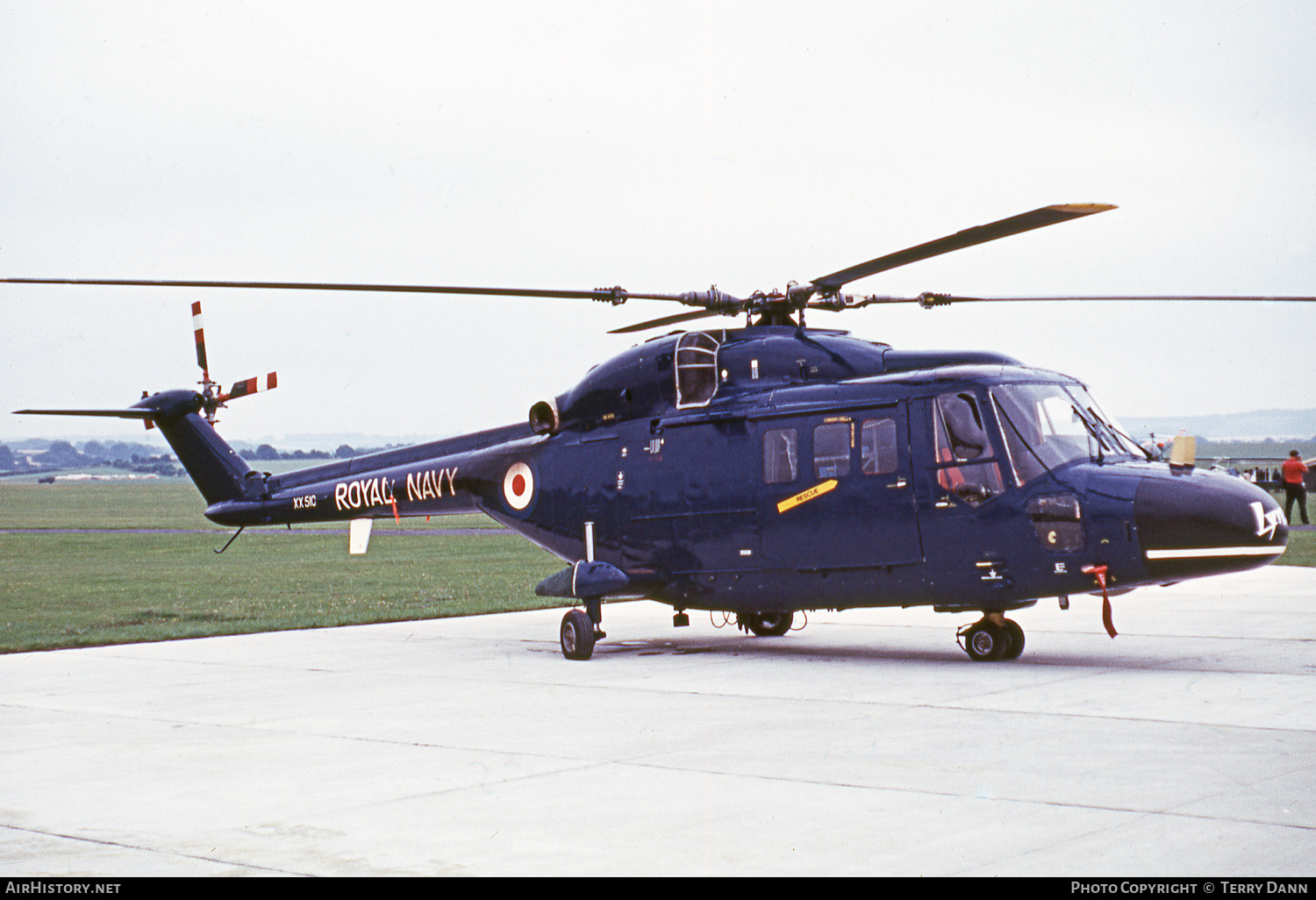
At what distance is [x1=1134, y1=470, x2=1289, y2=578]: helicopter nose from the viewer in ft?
35.7

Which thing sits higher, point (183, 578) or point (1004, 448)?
point (1004, 448)

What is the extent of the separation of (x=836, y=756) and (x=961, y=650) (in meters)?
5.99

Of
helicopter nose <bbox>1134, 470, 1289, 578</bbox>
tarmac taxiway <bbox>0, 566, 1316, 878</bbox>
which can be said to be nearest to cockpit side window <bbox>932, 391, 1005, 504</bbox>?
helicopter nose <bbox>1134, 470, 1289, 578</bbox>

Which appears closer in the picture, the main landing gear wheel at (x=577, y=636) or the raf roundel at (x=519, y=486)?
the main landing gear wheel at (x=577, y=636)

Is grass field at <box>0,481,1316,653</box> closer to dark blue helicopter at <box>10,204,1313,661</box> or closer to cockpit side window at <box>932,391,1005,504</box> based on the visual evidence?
dark blue helicopter at <box>10,204,1313,661</box>

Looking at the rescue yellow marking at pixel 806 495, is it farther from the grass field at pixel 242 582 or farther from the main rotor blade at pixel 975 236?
the grass field at pixel 242 582

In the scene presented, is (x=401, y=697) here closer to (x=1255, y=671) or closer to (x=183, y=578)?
(x=1255, y=671)

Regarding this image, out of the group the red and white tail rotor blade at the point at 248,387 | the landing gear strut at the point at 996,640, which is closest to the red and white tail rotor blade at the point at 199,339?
the red and white tail rotor blade at the point at 248,387

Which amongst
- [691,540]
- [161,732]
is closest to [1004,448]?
[691,540]

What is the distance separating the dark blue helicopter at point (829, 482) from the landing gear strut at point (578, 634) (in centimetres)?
3

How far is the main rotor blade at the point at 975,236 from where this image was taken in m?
9.76

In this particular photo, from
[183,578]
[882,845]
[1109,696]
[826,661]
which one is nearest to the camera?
[882,845]

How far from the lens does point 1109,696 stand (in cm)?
1028

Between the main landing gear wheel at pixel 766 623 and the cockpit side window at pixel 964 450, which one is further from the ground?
the cockpit side window at pixel 964 450
